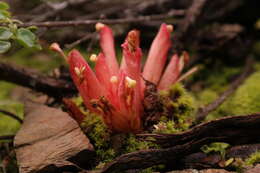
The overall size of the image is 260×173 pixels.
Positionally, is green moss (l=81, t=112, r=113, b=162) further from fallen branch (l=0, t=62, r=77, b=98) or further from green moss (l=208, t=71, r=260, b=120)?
green moss (l=208, t=71, r=260, b=120)

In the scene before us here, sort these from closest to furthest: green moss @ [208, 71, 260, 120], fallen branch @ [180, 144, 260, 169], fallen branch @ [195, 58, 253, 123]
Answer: fallen branch @ [180, 144, 260, 169] → fallen branch @ [195, 58, 253, 123] → green moss @ [208, 71, 260, 120]

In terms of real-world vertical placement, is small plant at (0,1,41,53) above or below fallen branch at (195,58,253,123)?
above

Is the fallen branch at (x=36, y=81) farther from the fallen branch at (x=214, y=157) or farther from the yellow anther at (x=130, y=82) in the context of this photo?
the fallen branch at (x=214, y=157)

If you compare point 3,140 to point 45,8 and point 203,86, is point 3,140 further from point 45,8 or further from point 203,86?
point 203,86

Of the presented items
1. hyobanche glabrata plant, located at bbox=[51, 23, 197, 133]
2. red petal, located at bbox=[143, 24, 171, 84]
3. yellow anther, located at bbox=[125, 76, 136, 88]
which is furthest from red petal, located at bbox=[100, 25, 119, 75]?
yellow anther, located at bbox=[125, 76, 136, 88]

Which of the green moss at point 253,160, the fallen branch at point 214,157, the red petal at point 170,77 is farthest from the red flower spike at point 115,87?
the green moss at point 253,160

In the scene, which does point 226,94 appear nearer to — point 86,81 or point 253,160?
point 253,160

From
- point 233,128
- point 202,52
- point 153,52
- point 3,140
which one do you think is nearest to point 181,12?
point 202,52

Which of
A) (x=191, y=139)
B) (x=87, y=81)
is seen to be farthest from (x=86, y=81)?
(x=191, y=139)
